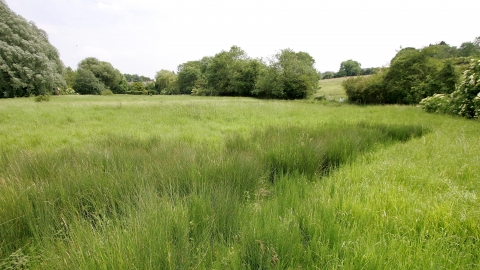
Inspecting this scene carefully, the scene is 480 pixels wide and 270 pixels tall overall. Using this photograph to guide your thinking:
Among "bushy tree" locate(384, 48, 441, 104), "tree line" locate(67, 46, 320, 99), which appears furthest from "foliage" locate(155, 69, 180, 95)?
"bushy tree" locate(384, 48, 441, 104)

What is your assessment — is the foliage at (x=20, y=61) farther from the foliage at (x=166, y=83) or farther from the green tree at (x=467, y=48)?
the green tree at (x=467, y=48)

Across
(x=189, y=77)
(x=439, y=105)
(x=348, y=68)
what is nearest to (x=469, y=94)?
(x=439, y=105)

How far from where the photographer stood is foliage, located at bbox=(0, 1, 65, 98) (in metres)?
25.6

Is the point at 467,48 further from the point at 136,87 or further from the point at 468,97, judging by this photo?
the point at 136,87

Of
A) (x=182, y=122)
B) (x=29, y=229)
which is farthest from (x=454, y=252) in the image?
(x=182, y=122)

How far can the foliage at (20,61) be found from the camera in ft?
84.1

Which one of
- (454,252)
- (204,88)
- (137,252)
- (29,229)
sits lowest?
(454,252)

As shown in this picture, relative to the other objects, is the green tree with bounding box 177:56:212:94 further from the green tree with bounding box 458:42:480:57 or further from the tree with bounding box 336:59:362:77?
the green tree with bounding box 458:42:480:57

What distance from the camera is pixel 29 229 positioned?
1844 millimetres

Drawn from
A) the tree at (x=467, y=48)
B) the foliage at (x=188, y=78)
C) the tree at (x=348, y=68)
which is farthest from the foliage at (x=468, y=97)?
the tree at (x=348, y=68)

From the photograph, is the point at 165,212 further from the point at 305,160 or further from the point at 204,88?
the point at 204,88

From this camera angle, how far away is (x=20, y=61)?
86.9 ft

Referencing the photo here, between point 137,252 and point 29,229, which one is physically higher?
point 137,252

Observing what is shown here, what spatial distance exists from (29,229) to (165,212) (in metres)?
1.29
